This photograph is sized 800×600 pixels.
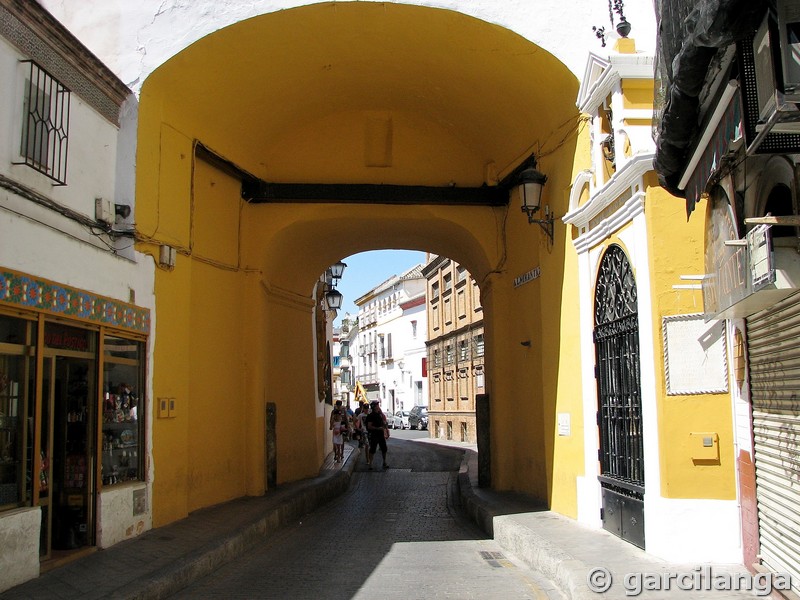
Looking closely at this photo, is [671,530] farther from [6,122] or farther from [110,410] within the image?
[6,122]

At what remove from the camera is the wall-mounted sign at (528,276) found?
11.5 meters

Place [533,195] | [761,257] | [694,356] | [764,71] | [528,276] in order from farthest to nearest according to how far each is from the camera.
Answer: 1. [528,276]
2. [533,195]
3. [694,356]
4. [761,257]
5. [764,71]

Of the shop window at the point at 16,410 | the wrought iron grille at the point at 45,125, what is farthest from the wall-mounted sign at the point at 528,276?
the shop window at the point at 16,410

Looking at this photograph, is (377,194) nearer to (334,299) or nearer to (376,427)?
(334,299)

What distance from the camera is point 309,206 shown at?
43.5ft

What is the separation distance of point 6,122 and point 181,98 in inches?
140

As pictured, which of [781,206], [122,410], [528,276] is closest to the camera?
[781,206]

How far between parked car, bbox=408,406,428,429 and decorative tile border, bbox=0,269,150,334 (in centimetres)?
3585

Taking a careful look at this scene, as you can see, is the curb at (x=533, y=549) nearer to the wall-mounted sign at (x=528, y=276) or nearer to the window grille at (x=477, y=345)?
the wall-mounted sign at (x=528, y=276)

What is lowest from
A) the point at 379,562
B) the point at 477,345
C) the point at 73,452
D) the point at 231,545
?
the point at 379,562

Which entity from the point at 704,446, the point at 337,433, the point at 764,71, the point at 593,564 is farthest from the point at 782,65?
the point at 337,433

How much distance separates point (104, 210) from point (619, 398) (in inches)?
227

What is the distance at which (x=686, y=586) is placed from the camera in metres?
5.90

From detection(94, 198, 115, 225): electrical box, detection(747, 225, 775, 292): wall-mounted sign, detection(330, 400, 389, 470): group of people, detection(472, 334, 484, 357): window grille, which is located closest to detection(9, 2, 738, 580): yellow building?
detection(94, 198, 115, 225): electrical box
